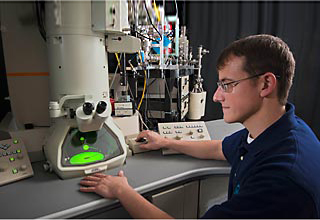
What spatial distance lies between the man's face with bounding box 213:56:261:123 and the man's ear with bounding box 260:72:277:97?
Answer: 21 millimetres

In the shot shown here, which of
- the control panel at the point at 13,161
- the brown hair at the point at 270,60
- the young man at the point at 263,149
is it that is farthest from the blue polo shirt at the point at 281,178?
the control panel at the point at 13,161

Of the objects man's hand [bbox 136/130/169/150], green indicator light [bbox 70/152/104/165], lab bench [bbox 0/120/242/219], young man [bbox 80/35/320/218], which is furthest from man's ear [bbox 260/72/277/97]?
green indicator light [bbox 70/152/104/165]

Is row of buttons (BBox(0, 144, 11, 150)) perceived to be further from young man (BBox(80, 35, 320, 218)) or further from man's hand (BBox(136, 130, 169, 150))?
man's hand (BBox(136, 130, 169, 150))

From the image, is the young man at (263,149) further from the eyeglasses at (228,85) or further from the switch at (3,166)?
the switch at (3,166)

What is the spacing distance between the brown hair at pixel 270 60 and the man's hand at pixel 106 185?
1.81 ft

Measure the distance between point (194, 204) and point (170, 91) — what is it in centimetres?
76

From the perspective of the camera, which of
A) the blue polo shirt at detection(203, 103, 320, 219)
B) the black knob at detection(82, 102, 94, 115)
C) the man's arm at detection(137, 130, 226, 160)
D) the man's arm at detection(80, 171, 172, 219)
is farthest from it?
the man's arm at detection(137, 130, 226, 160)

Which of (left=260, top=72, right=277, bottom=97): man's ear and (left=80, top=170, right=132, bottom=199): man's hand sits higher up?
(left=260, top=72, right=277, bottom=97): man's ear

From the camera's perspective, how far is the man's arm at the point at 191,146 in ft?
3.39

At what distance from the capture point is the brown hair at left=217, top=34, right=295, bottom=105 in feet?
2.37

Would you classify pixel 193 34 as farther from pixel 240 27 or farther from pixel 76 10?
pixel 76 10

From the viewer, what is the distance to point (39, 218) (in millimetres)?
624

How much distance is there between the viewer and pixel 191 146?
106 cm

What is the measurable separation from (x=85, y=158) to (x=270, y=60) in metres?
0.73
